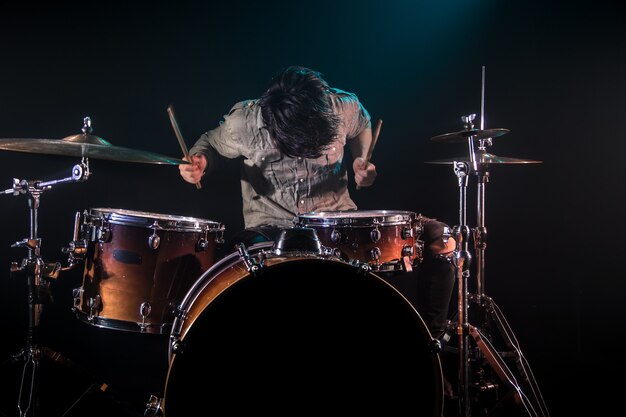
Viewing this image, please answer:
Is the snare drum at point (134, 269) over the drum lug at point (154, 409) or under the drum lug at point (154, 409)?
over

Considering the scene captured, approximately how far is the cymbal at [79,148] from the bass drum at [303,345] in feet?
2.37

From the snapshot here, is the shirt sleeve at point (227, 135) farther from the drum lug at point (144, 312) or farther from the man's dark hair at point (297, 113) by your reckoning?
the drum lug at point (144, 312)

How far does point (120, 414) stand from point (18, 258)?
1.00m

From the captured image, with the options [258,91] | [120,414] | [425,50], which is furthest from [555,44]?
[120,414]

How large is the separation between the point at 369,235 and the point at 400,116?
128 centimetres

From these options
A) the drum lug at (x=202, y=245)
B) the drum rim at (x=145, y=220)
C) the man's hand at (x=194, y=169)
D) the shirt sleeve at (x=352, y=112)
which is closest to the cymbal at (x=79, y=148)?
the drum rim at (x=145, y=220)

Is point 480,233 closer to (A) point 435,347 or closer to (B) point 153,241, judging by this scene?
(A) point 435,347

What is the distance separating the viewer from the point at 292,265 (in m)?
1.55

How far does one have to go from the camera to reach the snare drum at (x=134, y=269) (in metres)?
2.08

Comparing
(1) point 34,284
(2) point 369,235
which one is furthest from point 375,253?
(1) point 34,284

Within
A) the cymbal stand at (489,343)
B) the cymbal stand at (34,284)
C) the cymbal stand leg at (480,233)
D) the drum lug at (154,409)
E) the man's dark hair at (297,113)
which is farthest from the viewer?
the man's dark hair at (297,113)

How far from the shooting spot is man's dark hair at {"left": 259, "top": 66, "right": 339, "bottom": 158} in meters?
2.87

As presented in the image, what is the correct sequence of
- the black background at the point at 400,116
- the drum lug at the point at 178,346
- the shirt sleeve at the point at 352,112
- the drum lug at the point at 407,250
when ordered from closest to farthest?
the drum lug at the point at 178,346, the drum lug at the point at 407,250, the black background at the point at 400,116, the shirt sleeve at the point at 352,112

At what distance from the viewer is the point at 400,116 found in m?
3.22
